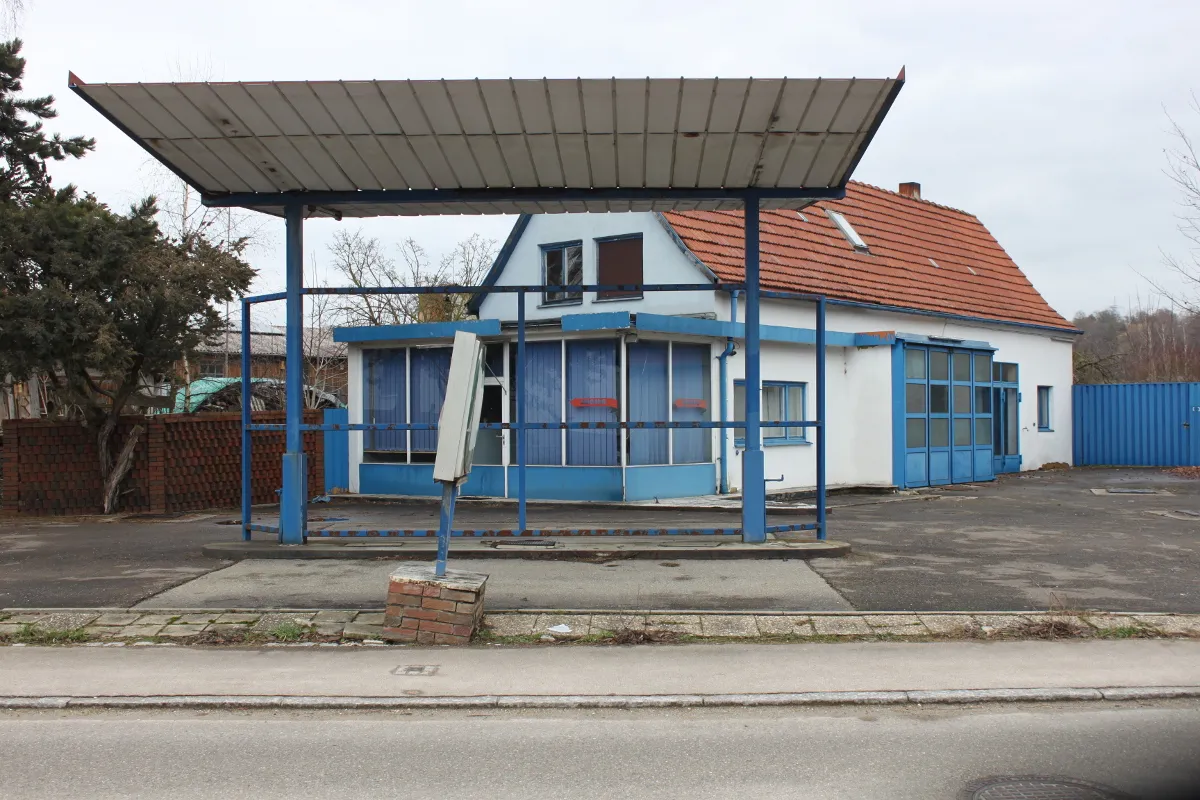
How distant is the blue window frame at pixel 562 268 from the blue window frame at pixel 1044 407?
1356 cm

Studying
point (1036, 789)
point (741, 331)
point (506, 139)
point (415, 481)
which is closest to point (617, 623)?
point (1036, 789)

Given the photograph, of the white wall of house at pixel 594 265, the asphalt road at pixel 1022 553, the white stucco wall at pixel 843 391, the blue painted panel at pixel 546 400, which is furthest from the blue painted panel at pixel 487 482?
the asphalt road at pixel 1022 553

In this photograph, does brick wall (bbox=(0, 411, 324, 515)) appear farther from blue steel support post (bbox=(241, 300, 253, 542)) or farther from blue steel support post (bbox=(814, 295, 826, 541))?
blue steel support post (bbox=(814, 295, 826, 541))

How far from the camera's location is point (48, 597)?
27.6 ft

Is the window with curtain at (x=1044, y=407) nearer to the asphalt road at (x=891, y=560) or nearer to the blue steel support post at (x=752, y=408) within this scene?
the asphalt road at (x=891, y=560)

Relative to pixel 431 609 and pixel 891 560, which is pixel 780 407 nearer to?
pixel 891 560

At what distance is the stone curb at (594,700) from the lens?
232 inches

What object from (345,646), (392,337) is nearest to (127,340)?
(392,337)

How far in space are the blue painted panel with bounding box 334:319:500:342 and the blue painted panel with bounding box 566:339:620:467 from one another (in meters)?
1.45

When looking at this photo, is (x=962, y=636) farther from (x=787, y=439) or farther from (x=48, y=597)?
(x=787, y=439)

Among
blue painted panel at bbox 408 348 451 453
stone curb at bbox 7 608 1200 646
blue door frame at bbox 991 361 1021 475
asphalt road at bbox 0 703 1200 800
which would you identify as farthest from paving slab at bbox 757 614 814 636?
blue door frame at bbox 991 361 1021 475

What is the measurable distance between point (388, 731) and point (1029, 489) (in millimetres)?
16891

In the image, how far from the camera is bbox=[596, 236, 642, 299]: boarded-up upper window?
1889cm

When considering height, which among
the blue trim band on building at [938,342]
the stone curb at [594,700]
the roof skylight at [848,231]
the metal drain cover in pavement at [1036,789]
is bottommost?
the metal drain cover in pavement at [1036,789]
